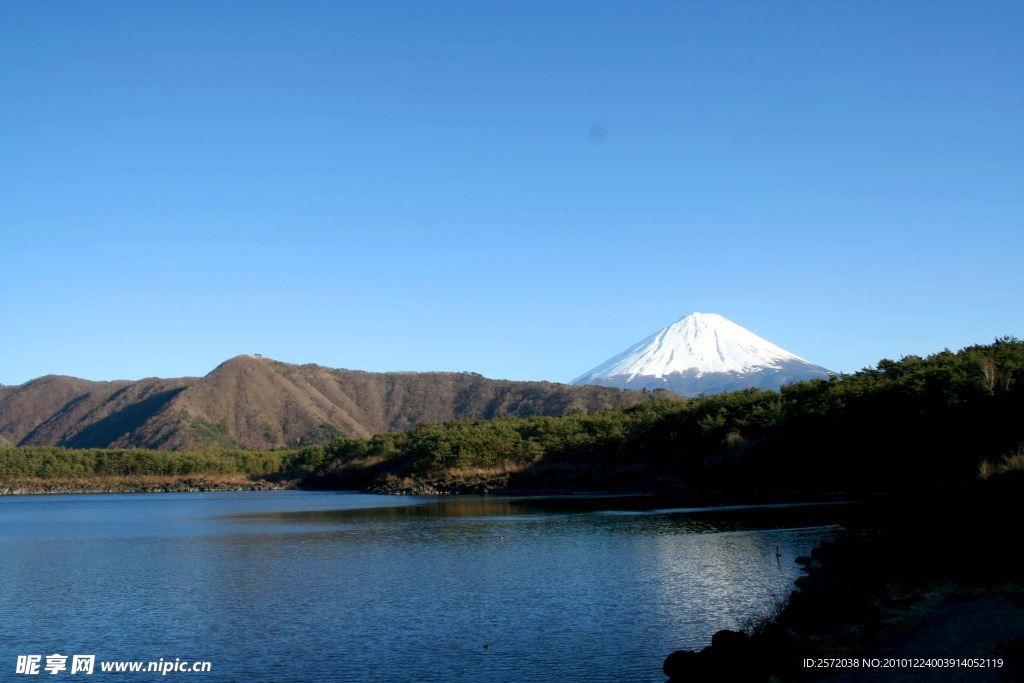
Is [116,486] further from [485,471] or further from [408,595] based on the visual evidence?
[408,595]

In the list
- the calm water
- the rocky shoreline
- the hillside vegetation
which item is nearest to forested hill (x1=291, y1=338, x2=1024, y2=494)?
the hillside vegetation

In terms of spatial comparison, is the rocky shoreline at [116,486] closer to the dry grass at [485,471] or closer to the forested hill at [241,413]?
the forested hill at [241,413]

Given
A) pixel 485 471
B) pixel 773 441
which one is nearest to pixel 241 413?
pixel 485 471

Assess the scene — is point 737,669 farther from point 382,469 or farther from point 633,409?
point 382,469

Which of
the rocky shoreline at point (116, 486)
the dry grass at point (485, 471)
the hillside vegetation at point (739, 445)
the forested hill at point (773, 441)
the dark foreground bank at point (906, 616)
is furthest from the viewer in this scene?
the rocky shoreline at point (116, 486)

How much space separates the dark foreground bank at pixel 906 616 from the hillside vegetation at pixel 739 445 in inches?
520

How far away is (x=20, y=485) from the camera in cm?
11438

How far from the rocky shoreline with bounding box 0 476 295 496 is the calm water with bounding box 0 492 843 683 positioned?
77.5 metres

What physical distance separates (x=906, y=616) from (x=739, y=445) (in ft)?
200

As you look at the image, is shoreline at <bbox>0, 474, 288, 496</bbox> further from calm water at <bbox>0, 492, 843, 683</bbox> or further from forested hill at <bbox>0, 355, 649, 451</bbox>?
calm water at <bbox>0, 492, 843, 683</bbox>

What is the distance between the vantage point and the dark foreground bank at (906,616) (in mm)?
10797

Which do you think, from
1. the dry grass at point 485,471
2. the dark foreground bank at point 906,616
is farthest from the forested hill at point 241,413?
the dark foreground bank at point 906,616

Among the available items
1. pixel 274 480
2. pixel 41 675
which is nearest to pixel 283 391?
pixel 274 480

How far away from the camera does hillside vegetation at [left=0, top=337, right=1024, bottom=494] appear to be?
49.7m
